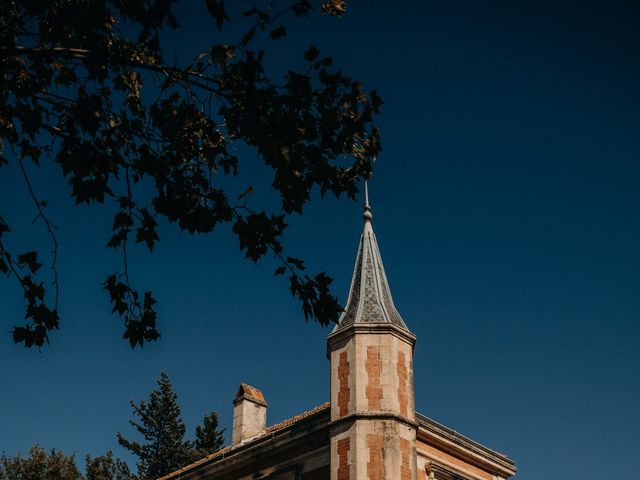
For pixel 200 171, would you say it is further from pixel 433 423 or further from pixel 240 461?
pixel 240 461

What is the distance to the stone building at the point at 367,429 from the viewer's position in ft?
69.7

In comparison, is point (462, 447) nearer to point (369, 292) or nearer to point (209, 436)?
point (369, 292)

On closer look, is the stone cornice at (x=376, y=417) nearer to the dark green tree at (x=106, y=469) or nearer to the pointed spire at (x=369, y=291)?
the pointed spire at (x=369, y=291)

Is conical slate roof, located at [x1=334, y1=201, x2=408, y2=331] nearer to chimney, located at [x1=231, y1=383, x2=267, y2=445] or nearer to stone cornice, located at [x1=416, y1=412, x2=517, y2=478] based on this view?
stone cornice, located at [x1=416, y1=412, x2=517, y2=478]

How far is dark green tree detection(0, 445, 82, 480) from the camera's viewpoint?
44.9 metres

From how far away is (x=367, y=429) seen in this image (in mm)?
21344

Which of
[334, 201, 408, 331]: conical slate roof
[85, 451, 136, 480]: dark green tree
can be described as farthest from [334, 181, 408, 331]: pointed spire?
[85, 451, 136, 480]: dark green tree

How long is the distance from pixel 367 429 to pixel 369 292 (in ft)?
14.0

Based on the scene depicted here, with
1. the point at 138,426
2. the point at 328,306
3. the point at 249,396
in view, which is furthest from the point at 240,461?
the point at 138,426

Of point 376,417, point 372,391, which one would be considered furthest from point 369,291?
point 376,417

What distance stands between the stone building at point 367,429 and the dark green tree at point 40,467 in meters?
21.8

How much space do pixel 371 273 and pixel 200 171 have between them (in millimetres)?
14004

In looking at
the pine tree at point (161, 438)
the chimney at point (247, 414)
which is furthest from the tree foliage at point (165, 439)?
the chimney at point (247, 414)

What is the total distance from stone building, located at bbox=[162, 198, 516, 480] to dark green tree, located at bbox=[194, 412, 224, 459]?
2801 cm
